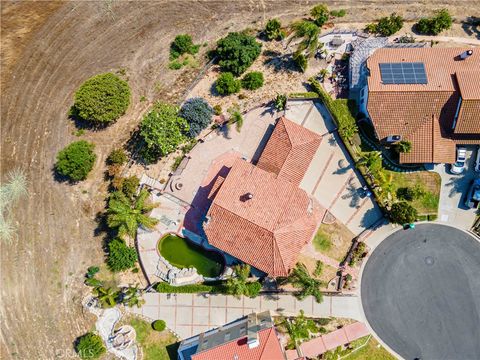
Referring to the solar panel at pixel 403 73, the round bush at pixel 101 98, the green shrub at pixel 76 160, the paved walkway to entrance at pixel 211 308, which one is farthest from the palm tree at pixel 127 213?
the solar panel at pixel 403 73

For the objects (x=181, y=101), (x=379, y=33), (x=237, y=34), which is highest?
(x=379, y=33)

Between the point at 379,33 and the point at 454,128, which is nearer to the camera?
the point at 454,128

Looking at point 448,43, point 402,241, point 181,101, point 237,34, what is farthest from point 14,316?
point 448,43

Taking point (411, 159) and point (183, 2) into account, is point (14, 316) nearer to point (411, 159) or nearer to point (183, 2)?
point (183, 2)

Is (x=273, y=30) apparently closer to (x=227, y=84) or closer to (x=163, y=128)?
(x=227, y=84)

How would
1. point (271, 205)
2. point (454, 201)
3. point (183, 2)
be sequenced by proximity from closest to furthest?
point (271, 205)
point (454, 201)
point (183, 2)

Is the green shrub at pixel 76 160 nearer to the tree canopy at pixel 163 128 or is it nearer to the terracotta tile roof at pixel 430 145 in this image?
the tree canopy at pixel 163 128

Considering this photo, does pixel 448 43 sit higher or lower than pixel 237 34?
higher

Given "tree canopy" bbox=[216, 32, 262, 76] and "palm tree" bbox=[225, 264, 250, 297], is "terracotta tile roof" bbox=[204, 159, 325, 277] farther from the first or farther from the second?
"tree canopy" bbox=[216, 32, 262, 76]
